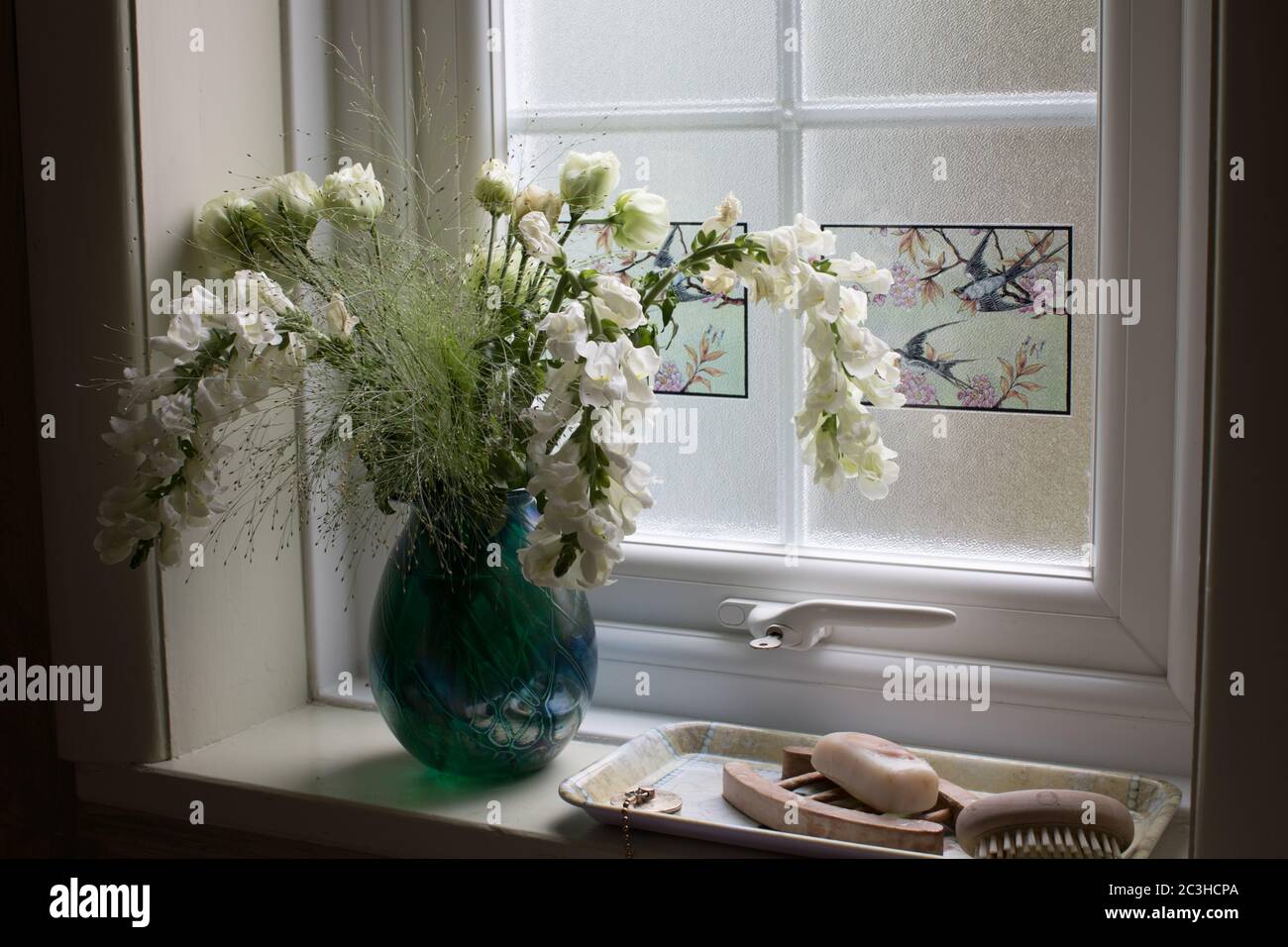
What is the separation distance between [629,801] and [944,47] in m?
0.66

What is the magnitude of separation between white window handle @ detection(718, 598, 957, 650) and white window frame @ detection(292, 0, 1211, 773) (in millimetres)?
43

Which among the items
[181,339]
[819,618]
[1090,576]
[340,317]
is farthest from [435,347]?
[1090,576]

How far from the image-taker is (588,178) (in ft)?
3.20

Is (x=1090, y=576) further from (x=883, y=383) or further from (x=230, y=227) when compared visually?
(x=230, y=227)

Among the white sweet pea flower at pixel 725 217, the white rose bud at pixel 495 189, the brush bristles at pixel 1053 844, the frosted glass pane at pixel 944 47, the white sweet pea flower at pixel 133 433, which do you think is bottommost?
the brush bristles at pixel 1053 844

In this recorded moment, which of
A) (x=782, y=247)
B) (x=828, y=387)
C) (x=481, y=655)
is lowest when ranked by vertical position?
(x=481, y=655)

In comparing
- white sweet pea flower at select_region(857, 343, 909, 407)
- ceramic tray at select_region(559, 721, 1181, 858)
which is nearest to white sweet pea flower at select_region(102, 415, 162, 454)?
ceramic tray at select_region(559, 721, 1181, 858)

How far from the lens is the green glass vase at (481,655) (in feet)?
3.36

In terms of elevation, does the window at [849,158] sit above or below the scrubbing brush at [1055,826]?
above

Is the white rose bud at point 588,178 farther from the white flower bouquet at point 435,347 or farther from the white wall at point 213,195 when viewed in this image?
the white wall at point 213,195

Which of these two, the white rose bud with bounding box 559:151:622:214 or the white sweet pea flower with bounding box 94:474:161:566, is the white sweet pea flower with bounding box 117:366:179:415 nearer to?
the white sweet pea flower with bounding box 94:474:161:566

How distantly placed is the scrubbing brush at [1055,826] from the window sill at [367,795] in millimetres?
47

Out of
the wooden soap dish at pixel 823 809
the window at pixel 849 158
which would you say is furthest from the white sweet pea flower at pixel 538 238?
the wooden soap dish at pixel 823 809

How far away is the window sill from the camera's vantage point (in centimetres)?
99
